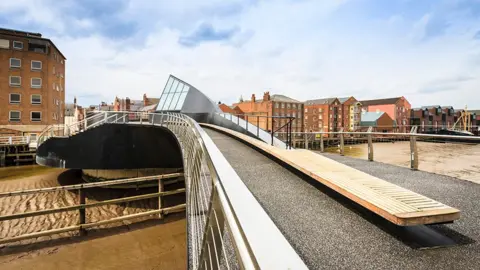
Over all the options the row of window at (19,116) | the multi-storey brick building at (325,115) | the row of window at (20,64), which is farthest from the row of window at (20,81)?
the multi-storey brick building at (325,115)

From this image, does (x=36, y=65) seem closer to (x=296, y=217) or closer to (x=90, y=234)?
(x=90, y=234)

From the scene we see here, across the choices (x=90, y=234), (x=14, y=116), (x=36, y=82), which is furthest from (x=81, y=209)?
(x=36, y=82)

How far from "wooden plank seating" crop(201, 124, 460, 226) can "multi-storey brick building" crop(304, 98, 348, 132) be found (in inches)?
2632

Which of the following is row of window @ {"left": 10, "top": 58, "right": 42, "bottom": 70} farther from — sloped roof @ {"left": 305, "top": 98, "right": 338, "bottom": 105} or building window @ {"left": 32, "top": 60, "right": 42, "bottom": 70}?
sloped roof @ {"left": 305, "top": 98, "right": 338, "bottom": 105}

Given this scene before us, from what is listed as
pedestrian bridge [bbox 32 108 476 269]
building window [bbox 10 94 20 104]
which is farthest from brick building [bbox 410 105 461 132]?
building window [bbox 10 94 20 104]

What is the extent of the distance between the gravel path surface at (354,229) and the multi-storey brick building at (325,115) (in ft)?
220

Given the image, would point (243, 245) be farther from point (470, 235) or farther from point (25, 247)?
point (25, 247)

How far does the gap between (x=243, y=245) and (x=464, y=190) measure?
19.1 ft

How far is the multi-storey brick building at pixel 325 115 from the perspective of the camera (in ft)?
229

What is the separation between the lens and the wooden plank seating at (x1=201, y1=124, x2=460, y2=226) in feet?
9.75

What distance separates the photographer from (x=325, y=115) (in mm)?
70062

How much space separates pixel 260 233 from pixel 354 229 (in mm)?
2670

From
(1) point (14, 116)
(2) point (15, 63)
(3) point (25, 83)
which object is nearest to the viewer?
(1) point (14, 116)

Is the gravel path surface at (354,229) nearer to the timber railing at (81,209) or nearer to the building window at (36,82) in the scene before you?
the timber railing at (81,209)
